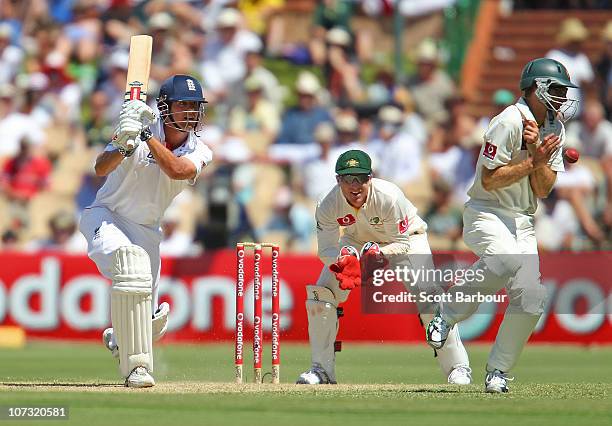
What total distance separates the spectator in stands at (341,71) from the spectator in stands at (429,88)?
0.63 metres

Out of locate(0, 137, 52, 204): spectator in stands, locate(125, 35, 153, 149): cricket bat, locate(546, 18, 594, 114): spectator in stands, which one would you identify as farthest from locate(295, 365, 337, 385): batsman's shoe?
locate(0, 137, 52, 204): spectator in stands

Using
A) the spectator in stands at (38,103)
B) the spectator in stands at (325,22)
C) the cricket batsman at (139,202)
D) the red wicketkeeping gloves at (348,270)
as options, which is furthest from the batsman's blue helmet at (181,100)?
the spectator in stands at (325,22)

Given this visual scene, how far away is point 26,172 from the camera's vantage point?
50.9 ft

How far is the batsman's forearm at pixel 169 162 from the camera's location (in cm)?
814

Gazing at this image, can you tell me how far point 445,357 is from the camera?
904 centimetres

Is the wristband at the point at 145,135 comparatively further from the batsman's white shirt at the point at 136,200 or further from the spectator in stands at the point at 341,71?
the spectator in stands at the point at 341,71

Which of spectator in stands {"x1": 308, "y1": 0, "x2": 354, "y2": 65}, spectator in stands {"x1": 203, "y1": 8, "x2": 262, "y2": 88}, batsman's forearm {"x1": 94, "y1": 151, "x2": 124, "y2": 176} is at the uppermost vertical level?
spectator in stands {"x1": 308, "y1": 0, "x2": 354, "y2": 65}

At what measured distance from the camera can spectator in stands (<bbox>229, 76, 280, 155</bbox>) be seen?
607 inches

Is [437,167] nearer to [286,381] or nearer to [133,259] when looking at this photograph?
[286,381]

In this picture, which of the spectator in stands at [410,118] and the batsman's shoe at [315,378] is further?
the spectator in stands at [410,118]

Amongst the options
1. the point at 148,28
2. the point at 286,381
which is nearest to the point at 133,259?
the point at 286,381

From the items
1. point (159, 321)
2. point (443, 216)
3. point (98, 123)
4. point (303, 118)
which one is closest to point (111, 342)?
point (159, 321)

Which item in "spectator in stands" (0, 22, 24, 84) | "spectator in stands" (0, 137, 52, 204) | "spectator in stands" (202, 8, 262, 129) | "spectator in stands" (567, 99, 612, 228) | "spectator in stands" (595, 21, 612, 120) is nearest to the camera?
"spectator in stands" (567, 99, 612, 228)

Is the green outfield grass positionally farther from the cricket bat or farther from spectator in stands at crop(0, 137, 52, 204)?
spectator in stands at crop(0, 137, 52, 204)
